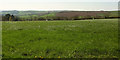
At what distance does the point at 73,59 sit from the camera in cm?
1199

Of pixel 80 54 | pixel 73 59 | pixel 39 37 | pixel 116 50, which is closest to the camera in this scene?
pixel 73 59

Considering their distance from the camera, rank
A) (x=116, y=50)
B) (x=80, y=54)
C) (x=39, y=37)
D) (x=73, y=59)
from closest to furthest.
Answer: (x=73, y=59), (x=80, y=54), (x=116, y=50), (x=39, y=37)

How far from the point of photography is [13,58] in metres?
12.3

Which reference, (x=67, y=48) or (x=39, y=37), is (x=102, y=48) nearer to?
(x=67, y=48)

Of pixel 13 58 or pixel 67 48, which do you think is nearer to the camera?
pixel 13 58

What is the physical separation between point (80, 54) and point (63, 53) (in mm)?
1674

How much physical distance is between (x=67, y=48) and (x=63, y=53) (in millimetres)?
1430

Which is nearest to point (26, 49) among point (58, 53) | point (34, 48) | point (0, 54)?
point (34, 48)

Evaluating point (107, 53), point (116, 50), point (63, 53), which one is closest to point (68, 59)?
point (63, 53)

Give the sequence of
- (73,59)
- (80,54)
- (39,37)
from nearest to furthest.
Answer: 1. (73,59)
2. (80,54)
3. (39,37)

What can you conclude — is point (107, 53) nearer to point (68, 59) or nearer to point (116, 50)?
point (116, 50)

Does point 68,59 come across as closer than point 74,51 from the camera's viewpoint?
Yes

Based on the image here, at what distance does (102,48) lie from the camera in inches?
590

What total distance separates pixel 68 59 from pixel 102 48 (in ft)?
16.1
